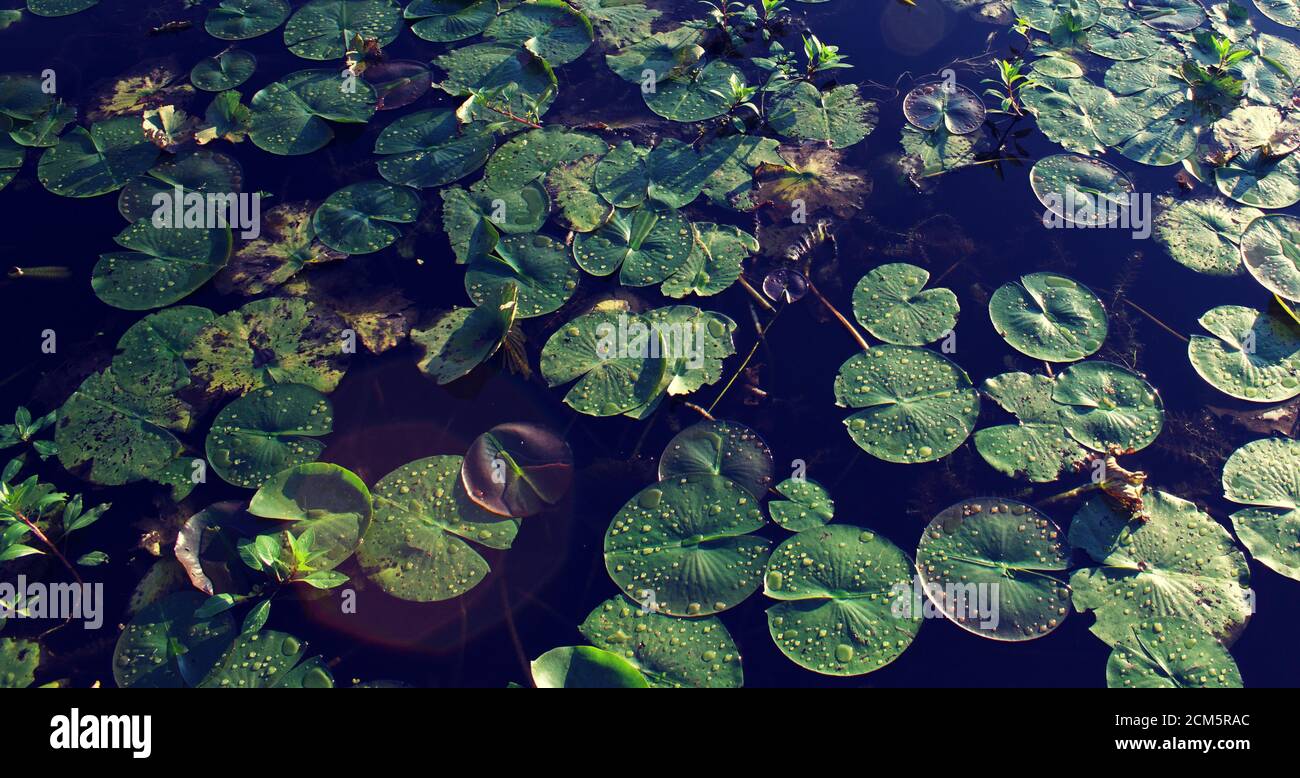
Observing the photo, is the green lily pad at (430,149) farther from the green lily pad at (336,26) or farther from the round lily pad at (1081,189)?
the round lily pad at (1081,189)

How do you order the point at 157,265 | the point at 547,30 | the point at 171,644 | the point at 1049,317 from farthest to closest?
the point at 547,30, the point at 157,265, the point at 1049,317, the point at 171,644

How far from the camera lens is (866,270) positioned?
5289 millimetres

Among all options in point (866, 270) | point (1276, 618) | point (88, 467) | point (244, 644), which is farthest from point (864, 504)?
point (88, 467)

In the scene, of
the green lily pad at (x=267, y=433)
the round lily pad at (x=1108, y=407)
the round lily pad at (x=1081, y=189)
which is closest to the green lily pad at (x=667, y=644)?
the green lily pad at (x=267, y=433)

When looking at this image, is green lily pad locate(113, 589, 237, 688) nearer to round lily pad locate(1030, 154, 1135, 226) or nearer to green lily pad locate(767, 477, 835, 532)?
green lily pad locate(767, 477, 835, 532)

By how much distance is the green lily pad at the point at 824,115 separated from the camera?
19.7ft

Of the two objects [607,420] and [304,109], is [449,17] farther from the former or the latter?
[607,420]

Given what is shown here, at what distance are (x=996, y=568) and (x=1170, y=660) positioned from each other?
0.86 m

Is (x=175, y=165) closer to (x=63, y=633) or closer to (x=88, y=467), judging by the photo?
(x=88, y=467)

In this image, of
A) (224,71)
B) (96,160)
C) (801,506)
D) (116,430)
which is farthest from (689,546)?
(224,71)

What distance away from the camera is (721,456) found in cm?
441

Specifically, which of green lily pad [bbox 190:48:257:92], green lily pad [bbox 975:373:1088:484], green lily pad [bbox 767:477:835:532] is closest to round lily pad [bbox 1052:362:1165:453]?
green lily pad [bbox 975:373:1088:484]

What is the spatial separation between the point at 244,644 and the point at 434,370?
1764mm
